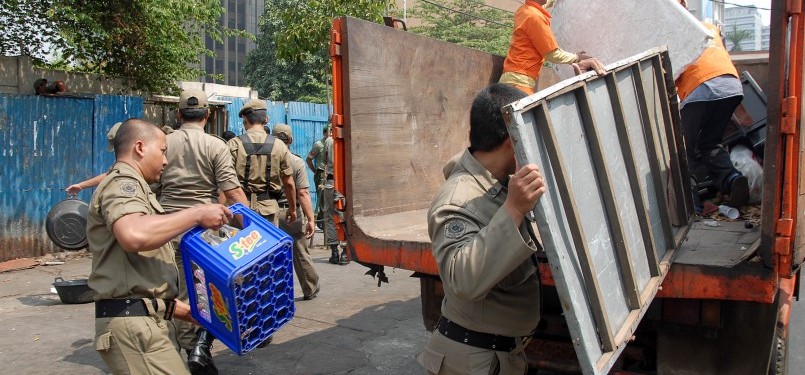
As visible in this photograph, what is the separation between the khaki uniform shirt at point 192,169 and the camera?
4781mm

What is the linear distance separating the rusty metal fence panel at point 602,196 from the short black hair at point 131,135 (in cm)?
168

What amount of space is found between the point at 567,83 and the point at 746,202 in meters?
2.90

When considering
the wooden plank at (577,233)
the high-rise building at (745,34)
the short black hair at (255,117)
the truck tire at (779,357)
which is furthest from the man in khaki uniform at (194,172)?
the high-rise building at (745,34)

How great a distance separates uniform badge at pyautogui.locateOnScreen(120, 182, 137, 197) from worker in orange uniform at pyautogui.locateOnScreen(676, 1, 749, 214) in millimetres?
3281

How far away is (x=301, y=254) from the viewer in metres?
6.57

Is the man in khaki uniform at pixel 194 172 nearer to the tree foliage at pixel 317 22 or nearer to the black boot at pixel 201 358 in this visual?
the black boot at pixel 201 358

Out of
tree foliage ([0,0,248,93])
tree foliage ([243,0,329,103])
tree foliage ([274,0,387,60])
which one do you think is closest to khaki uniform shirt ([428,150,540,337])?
tree foliage ([0,0,248,93])

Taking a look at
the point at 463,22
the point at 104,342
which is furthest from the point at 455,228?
the point at 463,22

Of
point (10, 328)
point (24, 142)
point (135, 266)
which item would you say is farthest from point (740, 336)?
point (24, 142)

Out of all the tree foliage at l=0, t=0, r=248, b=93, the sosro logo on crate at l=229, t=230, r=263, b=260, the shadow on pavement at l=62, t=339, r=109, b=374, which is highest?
the tree foliage at l=0, t=0, r=248, b=93

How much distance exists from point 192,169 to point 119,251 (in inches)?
81.5

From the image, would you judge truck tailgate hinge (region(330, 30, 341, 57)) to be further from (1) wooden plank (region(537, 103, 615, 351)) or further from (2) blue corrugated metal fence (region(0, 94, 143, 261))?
(2) blue corrugated metal fence (region(0, 94, 143, 261))

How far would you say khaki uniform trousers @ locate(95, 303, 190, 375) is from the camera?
2.72 m

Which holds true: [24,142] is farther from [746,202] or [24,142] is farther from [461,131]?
[746,202]
